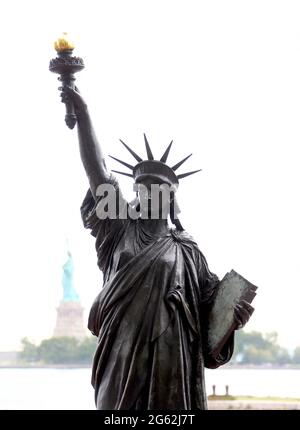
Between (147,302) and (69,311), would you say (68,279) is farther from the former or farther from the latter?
(147,302)

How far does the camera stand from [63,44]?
8039mm

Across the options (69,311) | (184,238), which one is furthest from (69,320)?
(184,238)

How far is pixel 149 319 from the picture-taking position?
7703mm

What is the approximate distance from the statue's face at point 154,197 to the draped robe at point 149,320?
0.13 m

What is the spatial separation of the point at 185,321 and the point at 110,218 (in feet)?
3.06

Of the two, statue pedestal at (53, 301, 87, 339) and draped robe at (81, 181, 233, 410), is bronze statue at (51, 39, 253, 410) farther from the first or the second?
statue pedestal at (53, 301, 87, 339)

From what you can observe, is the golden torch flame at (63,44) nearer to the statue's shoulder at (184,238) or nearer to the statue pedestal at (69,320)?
the statue's shoulder at (184,238)

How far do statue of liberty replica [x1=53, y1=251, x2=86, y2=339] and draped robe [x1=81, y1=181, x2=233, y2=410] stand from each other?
17.9m

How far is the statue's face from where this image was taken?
824 cm

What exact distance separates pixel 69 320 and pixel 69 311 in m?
0.59

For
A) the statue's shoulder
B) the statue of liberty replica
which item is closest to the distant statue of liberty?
the statue of liberty replica
